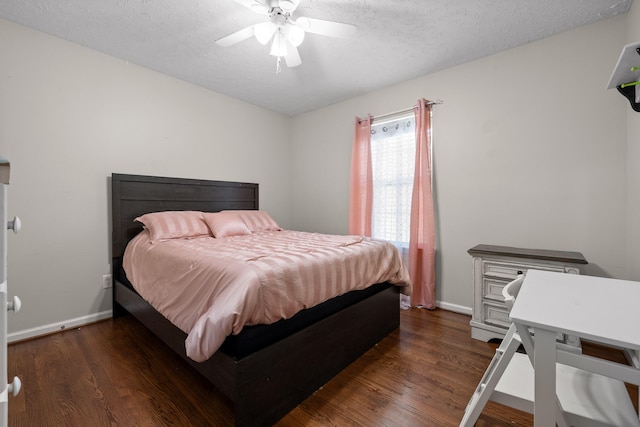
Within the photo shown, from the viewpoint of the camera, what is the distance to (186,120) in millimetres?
3039

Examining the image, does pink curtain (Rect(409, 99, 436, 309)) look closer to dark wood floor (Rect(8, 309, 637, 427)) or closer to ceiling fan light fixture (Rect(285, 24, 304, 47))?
dark wood floor (Rect(8, 309, 637, 427))

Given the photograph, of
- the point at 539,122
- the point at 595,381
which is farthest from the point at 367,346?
the point at 539,122

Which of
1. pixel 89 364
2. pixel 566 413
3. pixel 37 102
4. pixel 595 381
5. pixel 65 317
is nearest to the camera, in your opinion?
pixel 566 413

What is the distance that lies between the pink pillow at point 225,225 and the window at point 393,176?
1.51 meters

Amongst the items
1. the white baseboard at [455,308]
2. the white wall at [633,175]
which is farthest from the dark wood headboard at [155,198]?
the white wall at [633,175]

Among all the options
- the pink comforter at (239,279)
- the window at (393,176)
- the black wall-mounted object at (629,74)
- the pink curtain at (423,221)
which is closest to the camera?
the pink comforter at (239,279)

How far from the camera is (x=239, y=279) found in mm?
1319

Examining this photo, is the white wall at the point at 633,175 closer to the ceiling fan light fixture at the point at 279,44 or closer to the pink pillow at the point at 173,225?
the ceiling fan light fixture at the point at 279,44

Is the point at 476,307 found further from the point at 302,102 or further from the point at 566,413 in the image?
the point at 302,102

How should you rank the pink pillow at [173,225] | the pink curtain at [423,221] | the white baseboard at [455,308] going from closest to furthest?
the pink pillow at [173,225] → the white baseboard at [455,308] → the pink curtain at [423,221]

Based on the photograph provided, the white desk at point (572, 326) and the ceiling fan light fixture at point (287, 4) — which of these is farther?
the ceiling fan light fixture at point (287, 4)

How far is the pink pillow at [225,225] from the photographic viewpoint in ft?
8.74

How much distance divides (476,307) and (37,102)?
383 cm

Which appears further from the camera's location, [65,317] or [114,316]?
[114,316]
